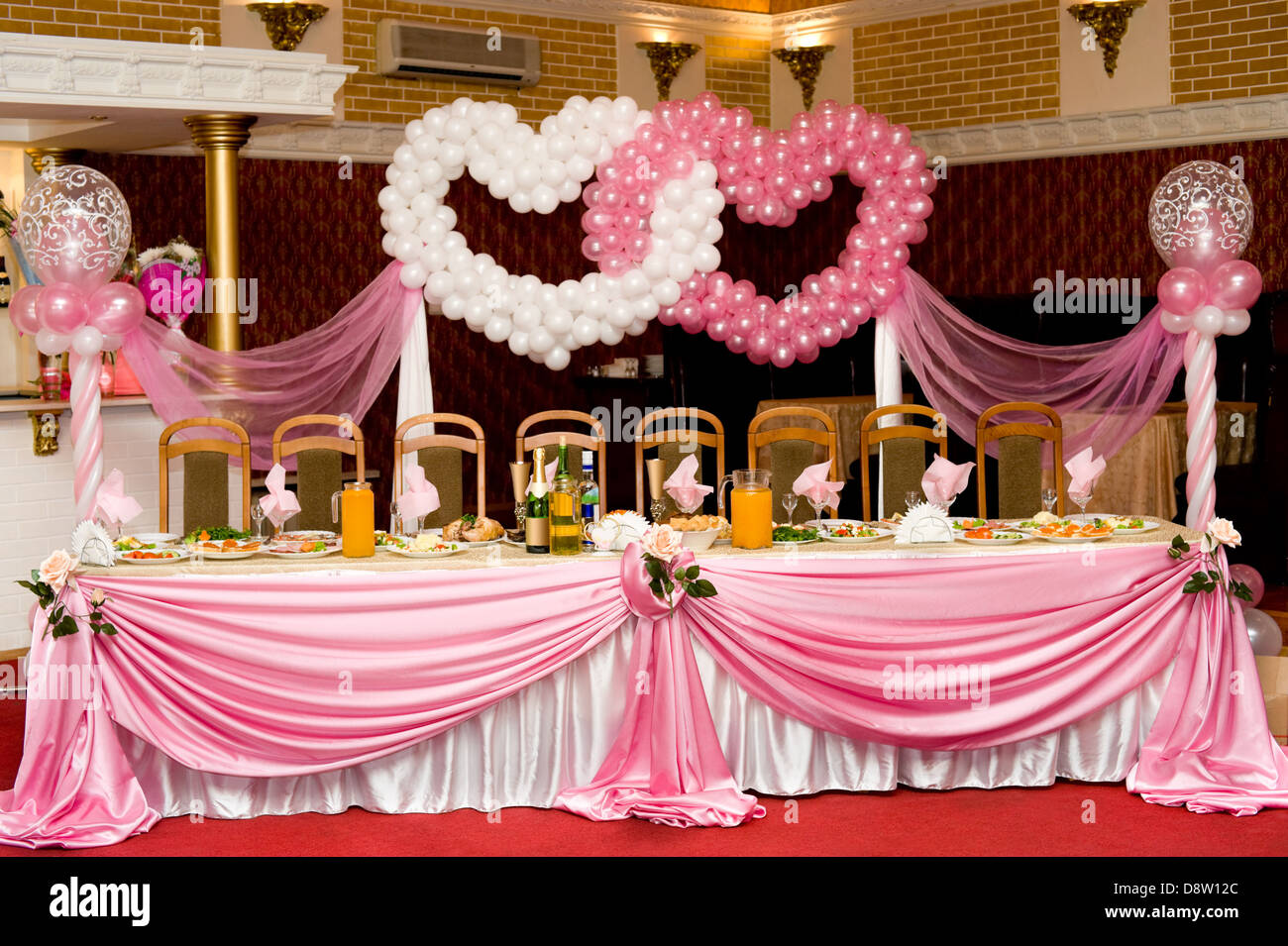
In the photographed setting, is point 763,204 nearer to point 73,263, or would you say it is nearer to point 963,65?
point 963,65

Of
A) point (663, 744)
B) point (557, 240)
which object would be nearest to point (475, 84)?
point (557, 240)

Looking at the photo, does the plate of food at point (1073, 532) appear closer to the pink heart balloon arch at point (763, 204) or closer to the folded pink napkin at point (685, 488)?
the folded pink napkin at point (685, 488)

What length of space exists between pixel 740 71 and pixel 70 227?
5953 millimetres

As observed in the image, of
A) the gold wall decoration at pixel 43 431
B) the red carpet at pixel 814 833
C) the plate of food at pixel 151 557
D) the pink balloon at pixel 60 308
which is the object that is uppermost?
the pink balloon at pixel 60 308

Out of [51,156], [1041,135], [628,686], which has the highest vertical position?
[1041,135]

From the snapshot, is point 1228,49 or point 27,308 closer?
point 27,308

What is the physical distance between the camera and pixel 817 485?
4.66 metres

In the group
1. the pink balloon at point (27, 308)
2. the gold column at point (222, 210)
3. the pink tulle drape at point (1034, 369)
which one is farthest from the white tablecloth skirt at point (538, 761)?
the gold column at point (222, 210)

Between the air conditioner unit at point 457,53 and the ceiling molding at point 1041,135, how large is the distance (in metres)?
0.39

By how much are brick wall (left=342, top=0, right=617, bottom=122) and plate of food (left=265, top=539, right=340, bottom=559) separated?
4962mm

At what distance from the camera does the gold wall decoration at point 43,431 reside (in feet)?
20.3

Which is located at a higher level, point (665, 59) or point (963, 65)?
point (665, 59)

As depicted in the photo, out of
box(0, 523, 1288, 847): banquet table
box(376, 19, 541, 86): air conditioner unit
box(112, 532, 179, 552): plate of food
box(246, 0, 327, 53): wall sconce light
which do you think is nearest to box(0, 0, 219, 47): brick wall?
box(246, 0, 327, 53): wall sconce light

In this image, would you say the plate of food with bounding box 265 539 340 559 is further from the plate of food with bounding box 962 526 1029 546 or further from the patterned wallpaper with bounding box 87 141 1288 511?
the patterned wallpaper with bounding box 87 141 1288 511
